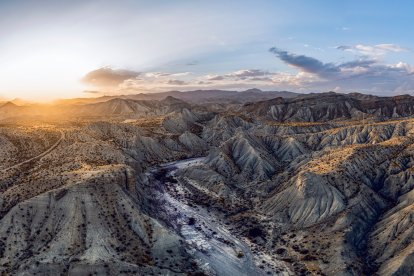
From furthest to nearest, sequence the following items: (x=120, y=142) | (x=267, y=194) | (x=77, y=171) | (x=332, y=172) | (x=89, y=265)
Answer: (x=120, y=142), (x=267, y=194), (x=332, y=172), (x=77, y=171), (x=89, y=265)

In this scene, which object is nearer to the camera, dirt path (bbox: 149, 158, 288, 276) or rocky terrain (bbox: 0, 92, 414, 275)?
rocky terrain (bbox: 0, 92, 414, 275)

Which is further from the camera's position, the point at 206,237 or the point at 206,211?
the point at 206,211

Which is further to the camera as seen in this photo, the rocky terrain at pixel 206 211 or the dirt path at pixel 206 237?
the dirt path at pixel 206 237

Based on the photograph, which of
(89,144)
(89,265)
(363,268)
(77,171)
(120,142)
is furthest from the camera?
(120,142)

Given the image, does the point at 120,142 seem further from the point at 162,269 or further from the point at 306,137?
the point at 162,269

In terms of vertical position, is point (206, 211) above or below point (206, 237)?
above

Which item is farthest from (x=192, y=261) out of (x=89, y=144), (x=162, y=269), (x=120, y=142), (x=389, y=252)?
(x=120, y=142)

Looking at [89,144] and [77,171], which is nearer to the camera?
[77,171]

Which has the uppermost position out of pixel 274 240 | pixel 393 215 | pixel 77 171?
pixel 77 171
